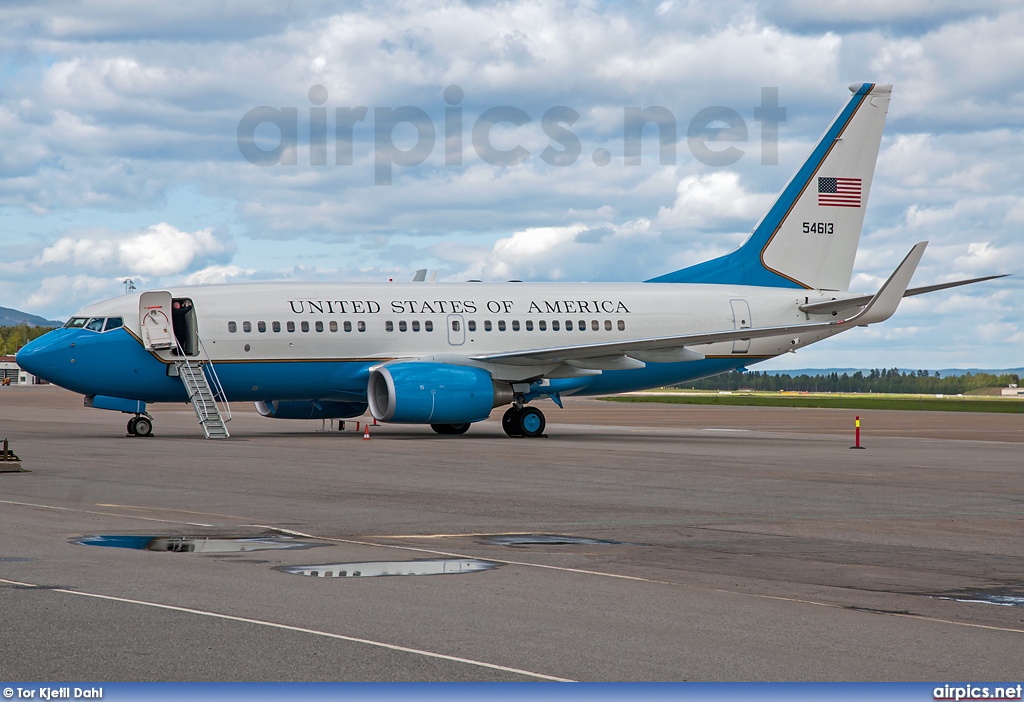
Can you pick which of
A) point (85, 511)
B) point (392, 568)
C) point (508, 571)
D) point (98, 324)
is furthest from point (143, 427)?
point (508, 571)

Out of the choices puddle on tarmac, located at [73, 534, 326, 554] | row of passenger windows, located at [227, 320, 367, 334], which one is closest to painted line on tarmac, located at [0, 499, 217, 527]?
puddle on tarmac, located at [73, 534, 326, 554]

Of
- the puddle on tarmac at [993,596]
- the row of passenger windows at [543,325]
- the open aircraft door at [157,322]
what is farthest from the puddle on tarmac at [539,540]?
the row of passenger windows at [543,325]

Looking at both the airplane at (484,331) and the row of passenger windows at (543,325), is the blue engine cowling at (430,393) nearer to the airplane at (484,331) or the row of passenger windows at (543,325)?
the airplane at (484,331)

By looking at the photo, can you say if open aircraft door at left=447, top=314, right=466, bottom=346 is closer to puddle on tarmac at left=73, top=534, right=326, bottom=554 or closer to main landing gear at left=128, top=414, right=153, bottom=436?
main landing gear at left=128, top=414, right=153, bottom=436

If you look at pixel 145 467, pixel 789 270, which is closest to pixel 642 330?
pixel 789 270

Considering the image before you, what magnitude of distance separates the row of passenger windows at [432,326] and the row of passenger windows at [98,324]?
288 centimetres

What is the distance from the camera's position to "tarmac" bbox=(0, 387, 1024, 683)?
783 centimetres

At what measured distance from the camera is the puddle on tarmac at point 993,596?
10.2m

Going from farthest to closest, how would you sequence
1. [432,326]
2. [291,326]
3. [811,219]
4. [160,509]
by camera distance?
[811,219] → [432,326] → [291,326] → [160,509]

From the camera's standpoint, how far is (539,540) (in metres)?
13.7

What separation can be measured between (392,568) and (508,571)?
3.59ft

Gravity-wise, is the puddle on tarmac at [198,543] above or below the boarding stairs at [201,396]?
below

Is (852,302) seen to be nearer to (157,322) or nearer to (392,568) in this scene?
(157,322)

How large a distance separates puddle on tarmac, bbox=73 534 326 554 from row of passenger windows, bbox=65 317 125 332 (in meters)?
19.8
